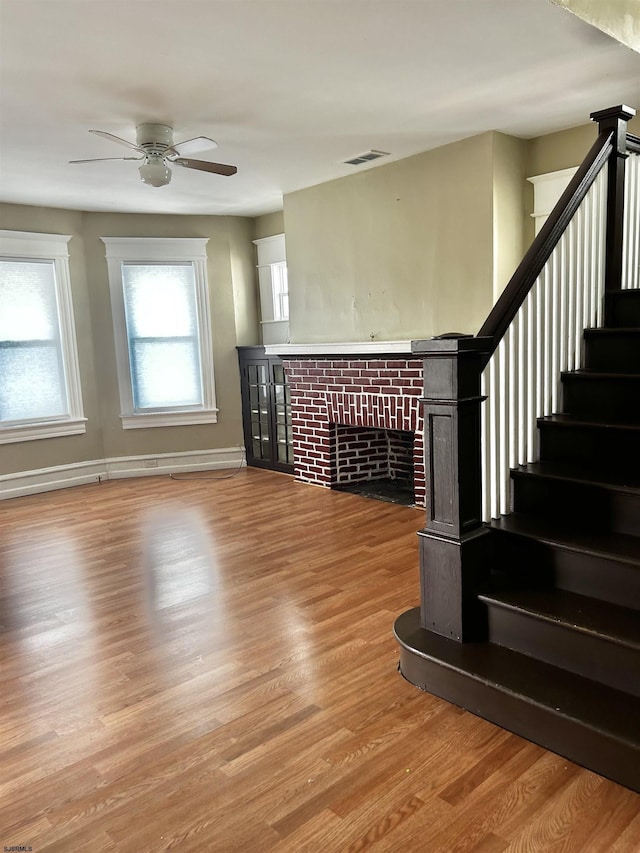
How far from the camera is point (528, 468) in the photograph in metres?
2.62

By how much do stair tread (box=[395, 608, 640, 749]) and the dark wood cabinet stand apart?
3966 millimetres

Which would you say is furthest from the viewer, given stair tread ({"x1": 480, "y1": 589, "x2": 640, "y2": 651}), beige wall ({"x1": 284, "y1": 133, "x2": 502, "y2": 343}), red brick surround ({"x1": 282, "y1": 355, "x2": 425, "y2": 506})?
red brick surround ({"x1": 282, "y1": 355, "x2": 425, "y2": 506})

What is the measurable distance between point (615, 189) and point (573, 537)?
1.69 meters

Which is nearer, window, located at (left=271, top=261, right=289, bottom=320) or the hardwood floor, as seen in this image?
the hardwood floor

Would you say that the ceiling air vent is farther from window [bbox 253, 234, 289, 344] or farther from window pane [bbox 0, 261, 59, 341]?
window pane [bbox 0, 261, 59, 341]

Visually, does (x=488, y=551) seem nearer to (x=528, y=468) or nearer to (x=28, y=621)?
(x=528, y=468)

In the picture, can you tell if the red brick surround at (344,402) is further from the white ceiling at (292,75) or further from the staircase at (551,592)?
the staircase at (551,592)

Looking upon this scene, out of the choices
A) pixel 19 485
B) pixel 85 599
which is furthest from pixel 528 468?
pixel 19 485

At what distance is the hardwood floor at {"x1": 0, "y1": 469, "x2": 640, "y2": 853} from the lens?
5.54 feet

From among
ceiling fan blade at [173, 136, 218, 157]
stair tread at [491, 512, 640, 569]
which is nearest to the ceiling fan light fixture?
ceiling fan blade at [173, 136, 218, 157]

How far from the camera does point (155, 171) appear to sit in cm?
383

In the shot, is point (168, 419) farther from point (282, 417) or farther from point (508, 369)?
point (508, 369)

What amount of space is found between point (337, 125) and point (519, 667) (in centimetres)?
328

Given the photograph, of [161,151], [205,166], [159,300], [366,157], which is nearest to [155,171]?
[161,151]
